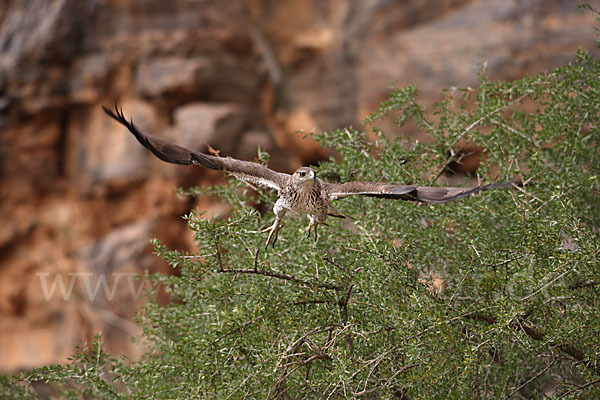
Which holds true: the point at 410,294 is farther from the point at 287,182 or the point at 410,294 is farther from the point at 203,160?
the point at 203,160

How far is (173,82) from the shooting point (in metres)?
6.62

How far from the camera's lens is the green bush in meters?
1.81

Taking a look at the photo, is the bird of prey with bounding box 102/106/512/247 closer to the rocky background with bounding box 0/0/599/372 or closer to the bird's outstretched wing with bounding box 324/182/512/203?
the bird's outstretched wing with bounding box 324/182/512/203

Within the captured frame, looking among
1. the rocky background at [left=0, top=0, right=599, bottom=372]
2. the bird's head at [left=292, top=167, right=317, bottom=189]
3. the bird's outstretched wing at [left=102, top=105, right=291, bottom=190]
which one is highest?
the rocky background at [left=0, top=0, right=599, bottom=372]

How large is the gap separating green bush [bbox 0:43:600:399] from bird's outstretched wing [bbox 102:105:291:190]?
0.54 ft

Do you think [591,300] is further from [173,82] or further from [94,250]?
[94,250]

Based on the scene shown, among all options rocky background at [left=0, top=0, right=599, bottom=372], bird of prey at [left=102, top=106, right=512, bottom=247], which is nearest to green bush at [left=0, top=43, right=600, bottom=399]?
bird of prey at [left=102, top=106, right=512, bottom=247]

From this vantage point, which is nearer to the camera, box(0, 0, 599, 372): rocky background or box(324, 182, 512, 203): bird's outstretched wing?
box(324, 182, 512, 203): bird's outstretched wing

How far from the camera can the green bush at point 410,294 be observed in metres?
1.81

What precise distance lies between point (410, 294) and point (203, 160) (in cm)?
82

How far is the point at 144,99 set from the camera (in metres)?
6.82

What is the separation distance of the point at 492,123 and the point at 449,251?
73 cm

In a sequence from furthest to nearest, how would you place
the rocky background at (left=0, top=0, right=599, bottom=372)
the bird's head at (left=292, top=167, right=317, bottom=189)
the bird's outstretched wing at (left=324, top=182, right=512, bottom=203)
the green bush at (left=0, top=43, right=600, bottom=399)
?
the rocky background at (left=0, top=0, right=599, bottom=372) < the bird's head at (left=292, top=167, right=317, bottom=189) < the green bush at (left=0, top=43, right=600, bottom=399) < the bird's outstretched wing at (left=324, top=182, right=512, bottom=203)

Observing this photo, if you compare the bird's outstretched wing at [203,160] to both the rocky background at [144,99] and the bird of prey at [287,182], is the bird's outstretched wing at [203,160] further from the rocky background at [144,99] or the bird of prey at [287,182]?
the rocky background at [144,99]
